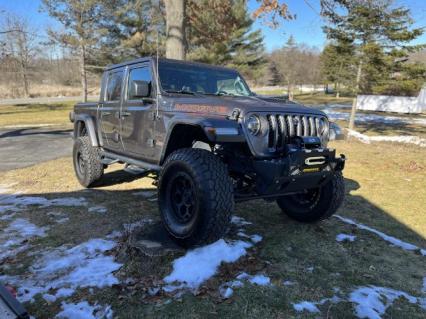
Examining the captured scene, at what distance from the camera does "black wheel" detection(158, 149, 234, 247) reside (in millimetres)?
3254

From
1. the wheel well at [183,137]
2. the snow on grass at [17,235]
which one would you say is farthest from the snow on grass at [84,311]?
the wheel well at [183,137]

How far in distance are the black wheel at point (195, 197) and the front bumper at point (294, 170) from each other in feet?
1.09

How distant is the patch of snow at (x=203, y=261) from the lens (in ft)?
10.2

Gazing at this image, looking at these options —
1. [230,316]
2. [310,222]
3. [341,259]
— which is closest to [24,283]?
[230,316]

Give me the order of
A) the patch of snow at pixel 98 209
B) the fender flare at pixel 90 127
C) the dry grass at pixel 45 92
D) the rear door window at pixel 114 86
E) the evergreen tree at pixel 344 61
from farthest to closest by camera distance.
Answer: the dry grass at pixel 45 92, the evergreen tree at pixel 344 61, the fender flare at pixel 90 127, the rear door window at pixel 114 86, the patch of snow at pixel 98 209

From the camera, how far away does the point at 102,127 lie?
19.2 ft

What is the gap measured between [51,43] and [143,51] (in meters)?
5.60

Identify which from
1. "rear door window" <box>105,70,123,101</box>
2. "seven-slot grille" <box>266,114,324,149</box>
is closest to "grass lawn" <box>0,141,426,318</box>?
"seven-slot grille" <box>266,114,324,149</box>

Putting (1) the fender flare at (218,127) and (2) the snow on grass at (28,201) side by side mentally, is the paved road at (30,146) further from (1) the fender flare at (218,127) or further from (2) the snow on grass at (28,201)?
(1) the fender flare at (218,127)

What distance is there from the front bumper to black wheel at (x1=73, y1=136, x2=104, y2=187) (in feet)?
11.1

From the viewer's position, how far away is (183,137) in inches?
166

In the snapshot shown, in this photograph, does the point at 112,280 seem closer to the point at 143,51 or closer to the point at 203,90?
the point at 203,90

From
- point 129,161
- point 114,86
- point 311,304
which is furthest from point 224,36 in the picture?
point 311,304

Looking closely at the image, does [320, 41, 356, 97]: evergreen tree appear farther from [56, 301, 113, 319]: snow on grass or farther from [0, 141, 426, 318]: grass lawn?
[56, 301, 113, 319]: snow on grass
